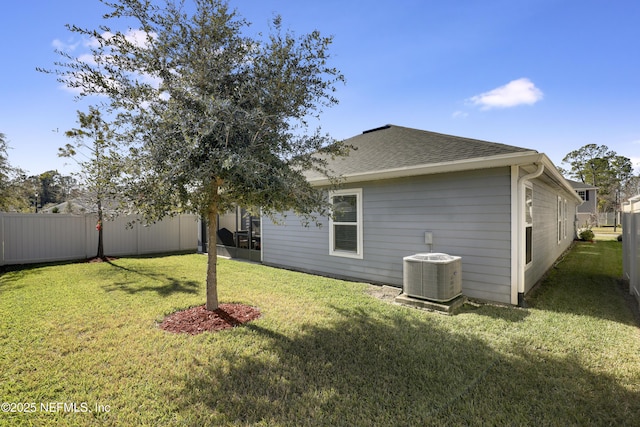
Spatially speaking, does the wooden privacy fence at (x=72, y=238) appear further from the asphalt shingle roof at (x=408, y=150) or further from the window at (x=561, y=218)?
the window at (x=561, y=218)

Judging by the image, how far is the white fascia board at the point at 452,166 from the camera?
14.6ft

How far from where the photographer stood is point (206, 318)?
4320 millimetres

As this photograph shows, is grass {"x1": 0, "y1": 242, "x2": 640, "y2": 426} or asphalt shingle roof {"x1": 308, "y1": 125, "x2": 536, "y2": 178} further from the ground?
asphalt shingle roof {"x1": 308, "y1": 125, "x2": 536, "y2": 178}

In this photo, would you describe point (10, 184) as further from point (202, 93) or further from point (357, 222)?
point (357, 222)

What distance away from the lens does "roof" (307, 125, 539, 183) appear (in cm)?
497

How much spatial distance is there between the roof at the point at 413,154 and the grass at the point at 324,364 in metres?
2.55

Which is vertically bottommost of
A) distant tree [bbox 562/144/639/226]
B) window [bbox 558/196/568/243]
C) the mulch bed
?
the mulch bed

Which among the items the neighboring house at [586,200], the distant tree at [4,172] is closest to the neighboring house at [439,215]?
the distant tree at [4,172]

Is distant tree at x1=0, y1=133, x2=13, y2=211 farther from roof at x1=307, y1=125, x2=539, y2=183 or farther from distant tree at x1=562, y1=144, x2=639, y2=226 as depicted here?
distant tree at x1=562, y1=144, x2=639, y2=226

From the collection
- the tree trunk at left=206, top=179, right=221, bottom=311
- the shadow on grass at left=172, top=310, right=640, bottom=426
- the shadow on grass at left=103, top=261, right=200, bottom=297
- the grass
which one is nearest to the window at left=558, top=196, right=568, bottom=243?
the grass

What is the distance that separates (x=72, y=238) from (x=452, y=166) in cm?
1285

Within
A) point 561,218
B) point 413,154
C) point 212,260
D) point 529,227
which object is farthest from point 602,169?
point 212,260

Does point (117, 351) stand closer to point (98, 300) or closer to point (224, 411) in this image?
point (224, 411)

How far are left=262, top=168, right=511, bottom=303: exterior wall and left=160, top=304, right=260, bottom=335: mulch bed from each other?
1.82m
